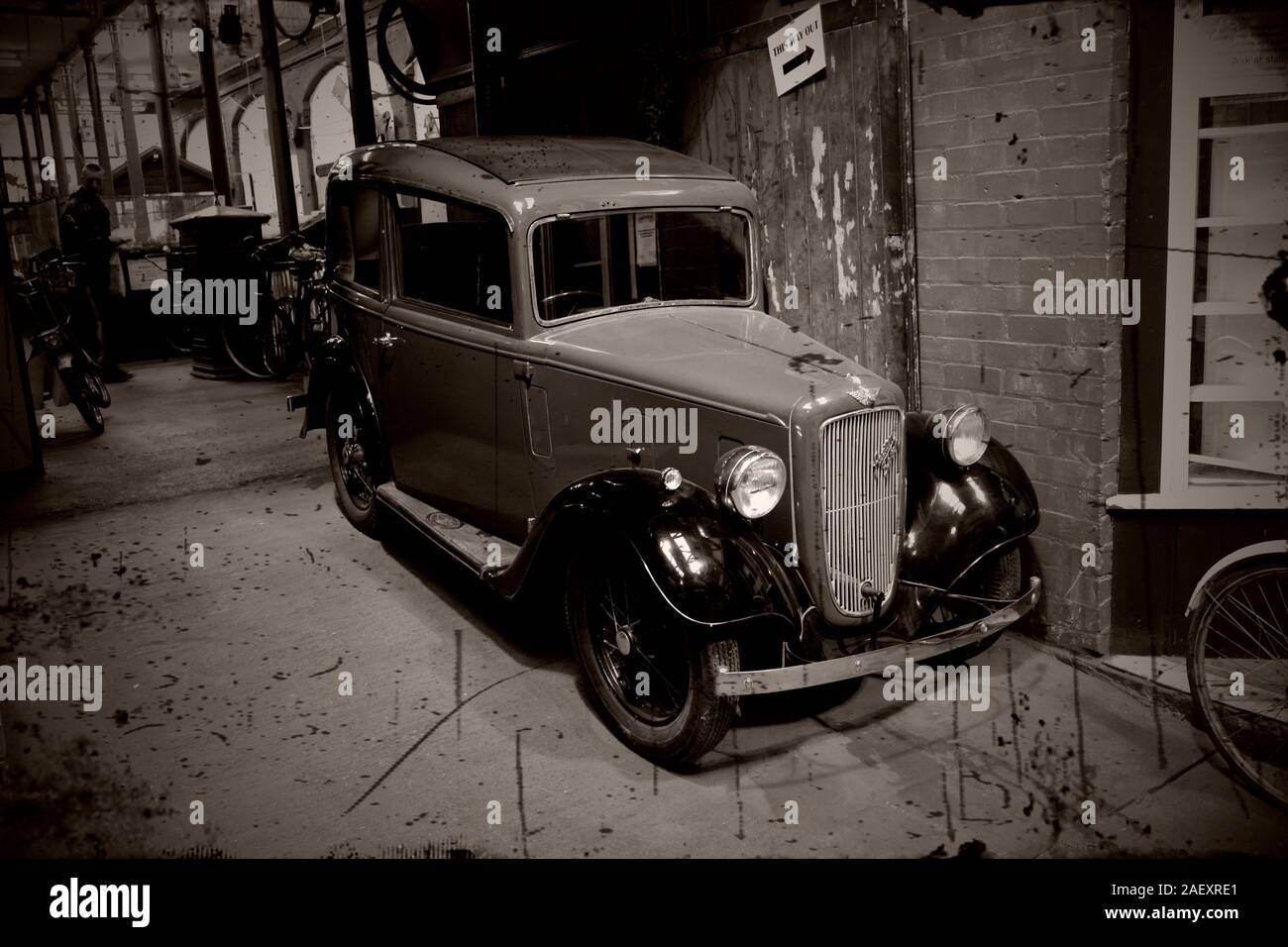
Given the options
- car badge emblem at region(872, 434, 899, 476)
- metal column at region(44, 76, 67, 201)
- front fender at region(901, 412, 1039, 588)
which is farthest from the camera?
metal column at region(44, 76, 67, 201)

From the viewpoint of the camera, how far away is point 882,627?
3.32m

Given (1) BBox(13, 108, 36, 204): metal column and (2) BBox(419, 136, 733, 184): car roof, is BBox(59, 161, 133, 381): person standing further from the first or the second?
(2) BBox(419, 136, 733, 184): car roof

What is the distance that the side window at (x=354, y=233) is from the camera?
15.5ft

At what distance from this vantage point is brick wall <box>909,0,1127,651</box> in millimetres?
3447

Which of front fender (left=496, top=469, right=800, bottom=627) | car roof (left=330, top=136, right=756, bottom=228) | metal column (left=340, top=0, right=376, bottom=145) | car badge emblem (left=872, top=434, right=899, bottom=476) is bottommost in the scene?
front fender (left=496, top=469, right=800, bottom=627)

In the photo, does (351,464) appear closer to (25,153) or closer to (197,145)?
(25,153)

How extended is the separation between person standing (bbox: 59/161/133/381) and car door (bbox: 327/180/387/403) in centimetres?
611

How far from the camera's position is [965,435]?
3.42 metres

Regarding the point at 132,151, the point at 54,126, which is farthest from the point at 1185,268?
the point at 132,151

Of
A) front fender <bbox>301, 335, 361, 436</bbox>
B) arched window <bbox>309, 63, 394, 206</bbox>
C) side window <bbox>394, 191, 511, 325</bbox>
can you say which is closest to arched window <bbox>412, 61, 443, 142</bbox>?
arched window <bbox>309, 63, 394, 206</bbox>

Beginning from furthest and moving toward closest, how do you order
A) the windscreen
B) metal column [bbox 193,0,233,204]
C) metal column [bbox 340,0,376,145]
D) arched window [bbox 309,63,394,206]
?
arched window [bbox 309,63,394,206]
metal column [bbox 193,0,233,204]
metal column [bbox 340,0,376,145]
the windscreen

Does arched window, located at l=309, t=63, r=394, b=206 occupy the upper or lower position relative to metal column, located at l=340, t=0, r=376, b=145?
upper

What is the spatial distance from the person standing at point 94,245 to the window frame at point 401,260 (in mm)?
6906

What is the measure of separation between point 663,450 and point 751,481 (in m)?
0.48
